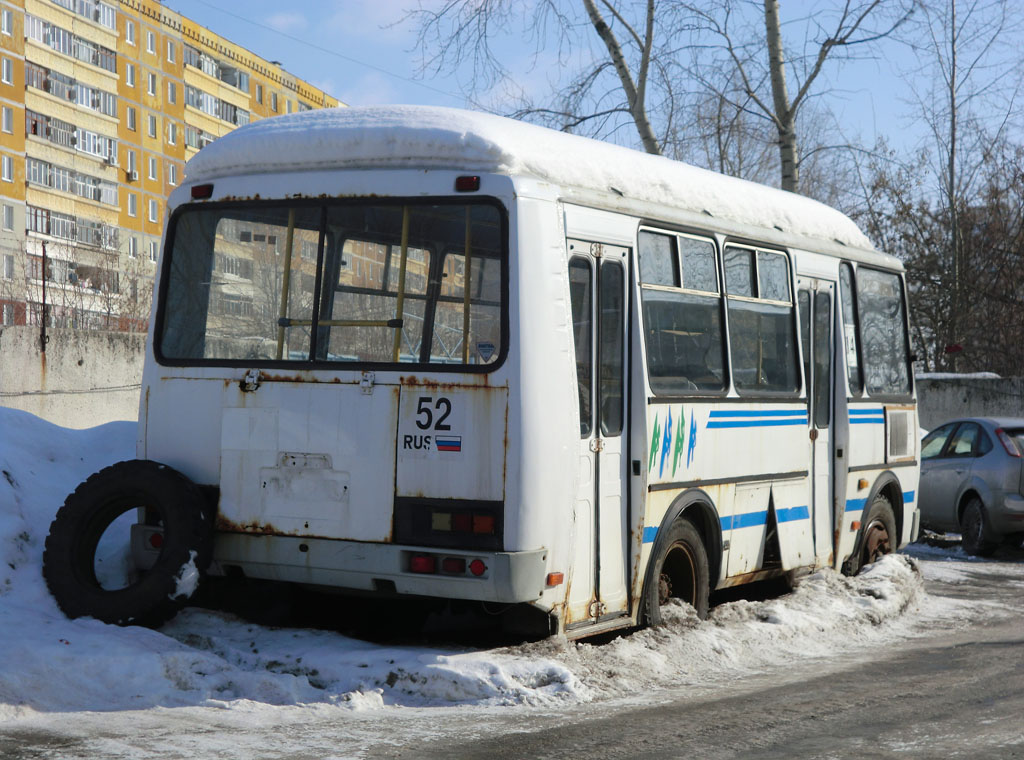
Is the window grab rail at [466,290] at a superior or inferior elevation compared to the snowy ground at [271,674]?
superior

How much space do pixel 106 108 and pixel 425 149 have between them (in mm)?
65748

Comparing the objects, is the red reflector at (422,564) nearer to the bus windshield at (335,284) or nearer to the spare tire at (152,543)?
the bus windshield at (335,284)

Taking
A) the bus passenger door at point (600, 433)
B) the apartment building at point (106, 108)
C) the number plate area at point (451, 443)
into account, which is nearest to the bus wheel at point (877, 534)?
the bus passenger door at point (600, 433)

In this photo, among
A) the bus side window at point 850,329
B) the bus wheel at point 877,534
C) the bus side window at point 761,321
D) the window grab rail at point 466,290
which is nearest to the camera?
the window grab rail at point 466,290

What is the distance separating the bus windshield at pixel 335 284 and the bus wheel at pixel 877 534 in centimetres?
596

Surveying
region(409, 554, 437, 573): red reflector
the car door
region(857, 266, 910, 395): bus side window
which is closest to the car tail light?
the car door

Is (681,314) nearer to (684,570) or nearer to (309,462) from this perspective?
(684,570)

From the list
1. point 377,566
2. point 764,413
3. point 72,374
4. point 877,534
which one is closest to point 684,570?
point 764,413

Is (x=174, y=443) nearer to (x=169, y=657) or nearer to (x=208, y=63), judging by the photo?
(x=169, y=657)

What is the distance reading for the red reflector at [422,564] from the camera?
7488 mm

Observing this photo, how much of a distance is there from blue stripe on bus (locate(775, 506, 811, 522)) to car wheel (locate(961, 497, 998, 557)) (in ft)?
20.8

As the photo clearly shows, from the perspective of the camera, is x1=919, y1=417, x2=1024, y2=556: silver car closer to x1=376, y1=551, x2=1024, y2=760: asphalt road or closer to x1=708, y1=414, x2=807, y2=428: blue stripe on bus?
x1=708, y1=414, x2=807, y2=428: blue stripe on bus

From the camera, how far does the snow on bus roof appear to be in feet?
25.5

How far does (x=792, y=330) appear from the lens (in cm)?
1098
